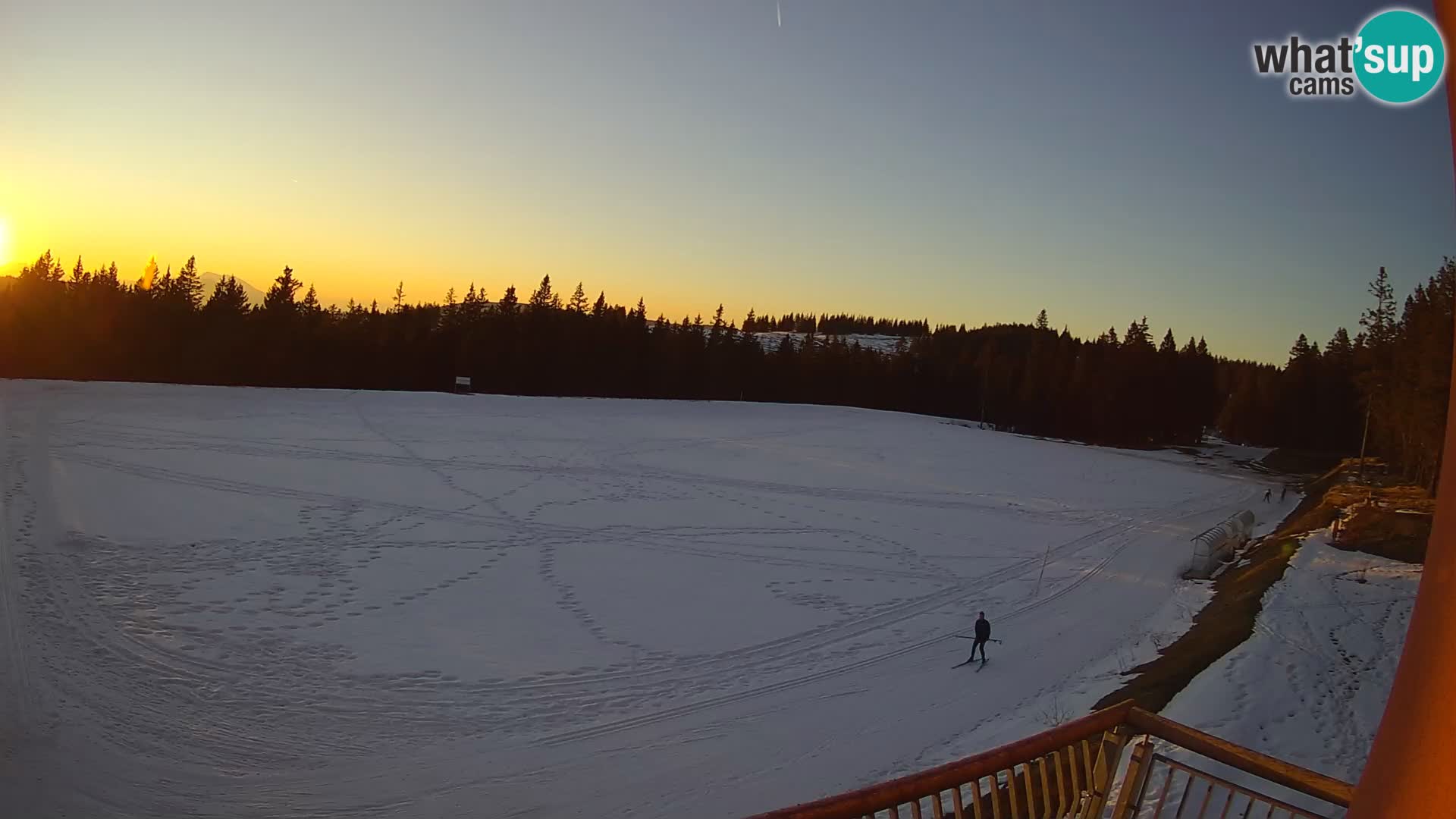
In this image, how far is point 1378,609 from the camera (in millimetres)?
15008

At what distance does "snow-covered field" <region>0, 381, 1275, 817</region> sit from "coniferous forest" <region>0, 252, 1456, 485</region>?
51.7 feet

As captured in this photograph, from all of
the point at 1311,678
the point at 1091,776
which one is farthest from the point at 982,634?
the point at 1091,776

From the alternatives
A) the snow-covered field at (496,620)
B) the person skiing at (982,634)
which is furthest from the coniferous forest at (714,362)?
the person skiing at (982,634)

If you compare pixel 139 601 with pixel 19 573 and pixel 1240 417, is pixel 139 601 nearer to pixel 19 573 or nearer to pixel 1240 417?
pixel 19 573

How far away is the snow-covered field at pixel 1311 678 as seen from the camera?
8.99 meters

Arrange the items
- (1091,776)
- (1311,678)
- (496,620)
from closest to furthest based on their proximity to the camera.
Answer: (1091,776)
(1311,678)
(496,620)

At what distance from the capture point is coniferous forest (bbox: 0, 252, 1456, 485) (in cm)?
4444

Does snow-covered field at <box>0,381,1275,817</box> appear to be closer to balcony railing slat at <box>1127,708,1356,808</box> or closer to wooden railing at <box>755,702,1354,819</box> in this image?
wooden railing at <box>755,702,1354,819</box>

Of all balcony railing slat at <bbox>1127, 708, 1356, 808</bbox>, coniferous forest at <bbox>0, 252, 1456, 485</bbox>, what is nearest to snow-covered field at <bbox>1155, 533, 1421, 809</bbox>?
balcony railing slat at <bbox>1127, 708, 1356, 808</bbox>

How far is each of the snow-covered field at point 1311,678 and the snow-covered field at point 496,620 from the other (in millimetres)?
960

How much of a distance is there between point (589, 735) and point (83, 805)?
17.5 ft

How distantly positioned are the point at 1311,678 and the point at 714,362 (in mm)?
68096

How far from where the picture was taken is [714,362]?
7819 centimetres

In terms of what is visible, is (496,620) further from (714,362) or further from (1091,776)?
(714,362)
